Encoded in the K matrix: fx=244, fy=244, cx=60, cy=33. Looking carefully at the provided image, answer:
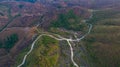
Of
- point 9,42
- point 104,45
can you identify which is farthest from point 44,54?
point 9,42

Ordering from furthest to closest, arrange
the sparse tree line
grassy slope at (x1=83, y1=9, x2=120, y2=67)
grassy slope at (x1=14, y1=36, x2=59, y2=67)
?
the sparse tree line, grassy slope at (x1=83, y1=9, x2=120, y2=67), grassy slope at (x1=14, y1=36, x2=59, y2=67)

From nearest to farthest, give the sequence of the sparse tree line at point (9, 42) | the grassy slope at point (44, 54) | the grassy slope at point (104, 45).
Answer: the grassy slope at point (44, 54) → the grassy slope at point (104, 45) → the sparse tree line at point (9, 42)

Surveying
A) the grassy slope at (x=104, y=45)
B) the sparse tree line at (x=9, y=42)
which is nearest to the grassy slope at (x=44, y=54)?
the grassy slope at (x=104, y=45)

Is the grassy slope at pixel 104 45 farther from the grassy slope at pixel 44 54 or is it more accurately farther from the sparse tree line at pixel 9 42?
the sparse tree line at pixel 9 42

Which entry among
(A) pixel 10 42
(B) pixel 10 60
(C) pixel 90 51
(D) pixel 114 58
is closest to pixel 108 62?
(D) pixel 114 58

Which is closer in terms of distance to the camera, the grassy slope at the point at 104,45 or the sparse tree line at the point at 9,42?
the grassy slope at the point at 104,45

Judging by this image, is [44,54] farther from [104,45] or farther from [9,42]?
[9,42]

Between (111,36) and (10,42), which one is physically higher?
(111,36)

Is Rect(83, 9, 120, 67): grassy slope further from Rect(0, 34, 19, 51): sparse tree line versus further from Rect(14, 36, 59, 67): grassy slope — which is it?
Rect(0, 34, 19, 51): sparse tree line

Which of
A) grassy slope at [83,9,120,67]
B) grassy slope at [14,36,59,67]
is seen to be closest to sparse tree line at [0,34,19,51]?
grassy slope at [14,36,59,67]

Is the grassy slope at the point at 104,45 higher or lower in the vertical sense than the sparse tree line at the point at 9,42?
higher

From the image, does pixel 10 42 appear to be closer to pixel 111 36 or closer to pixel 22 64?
pixel 22 64
